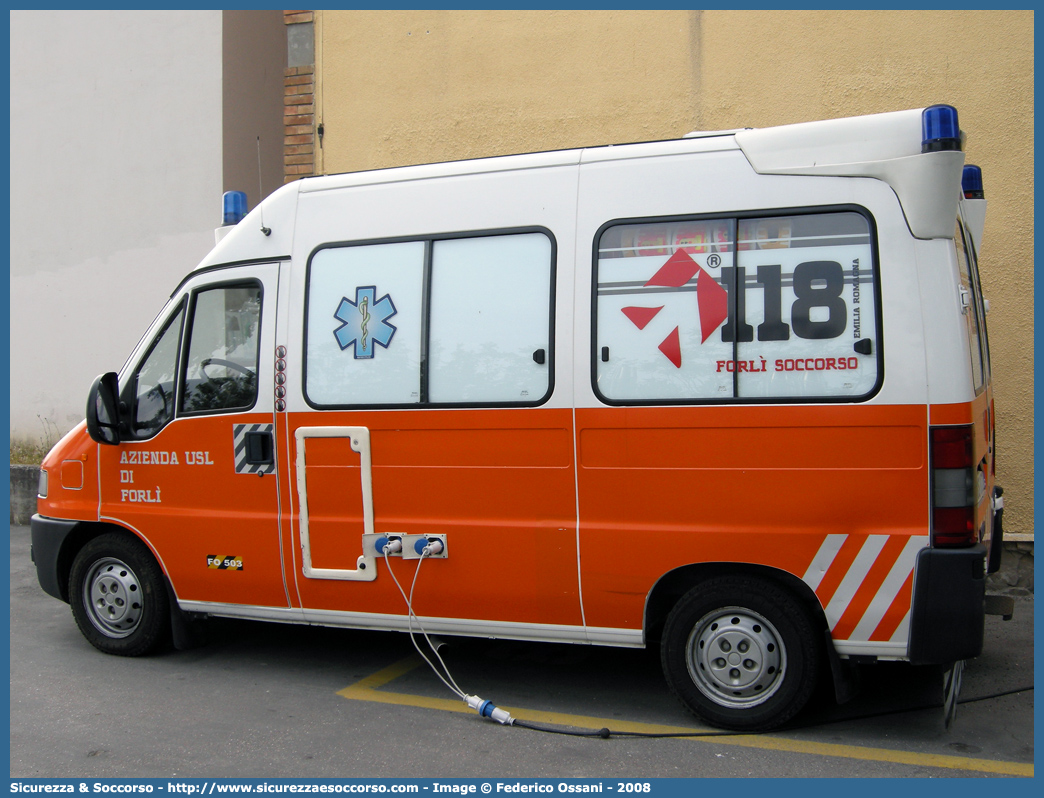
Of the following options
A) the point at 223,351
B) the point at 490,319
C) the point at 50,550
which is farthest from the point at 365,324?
the point at 50,550

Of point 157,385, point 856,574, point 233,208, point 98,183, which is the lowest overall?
point 856,574

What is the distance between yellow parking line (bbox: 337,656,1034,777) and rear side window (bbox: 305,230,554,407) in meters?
1.55

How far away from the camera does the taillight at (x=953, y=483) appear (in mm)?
3779

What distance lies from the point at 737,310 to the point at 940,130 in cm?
110

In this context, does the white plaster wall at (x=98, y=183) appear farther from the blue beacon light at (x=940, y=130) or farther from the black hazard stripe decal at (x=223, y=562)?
the blue beacon light at (x=940, y=130)

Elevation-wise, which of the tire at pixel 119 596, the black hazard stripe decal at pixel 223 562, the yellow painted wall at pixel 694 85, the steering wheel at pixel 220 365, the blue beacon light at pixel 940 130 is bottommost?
the tire at pixel 119 596

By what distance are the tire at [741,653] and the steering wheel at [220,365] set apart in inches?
105

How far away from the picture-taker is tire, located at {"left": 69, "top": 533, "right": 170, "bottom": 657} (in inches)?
212

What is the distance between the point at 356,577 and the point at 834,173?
3080 mm

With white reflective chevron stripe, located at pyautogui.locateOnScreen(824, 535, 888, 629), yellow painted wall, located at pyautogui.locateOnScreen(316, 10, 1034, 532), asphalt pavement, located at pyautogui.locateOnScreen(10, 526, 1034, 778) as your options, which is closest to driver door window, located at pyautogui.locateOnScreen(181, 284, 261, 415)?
asphalt pavement, located at pyautogui.locateOnScreen(10, 526, 1034, 778)

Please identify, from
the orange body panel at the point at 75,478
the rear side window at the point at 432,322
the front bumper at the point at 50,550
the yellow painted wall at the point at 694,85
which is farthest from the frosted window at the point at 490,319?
the yellow painted wall at the point at 694,85

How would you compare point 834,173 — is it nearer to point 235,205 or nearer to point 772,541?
point 772,541

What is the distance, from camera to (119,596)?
18.0 feet

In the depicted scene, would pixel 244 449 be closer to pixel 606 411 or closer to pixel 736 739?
pixel 606 411
